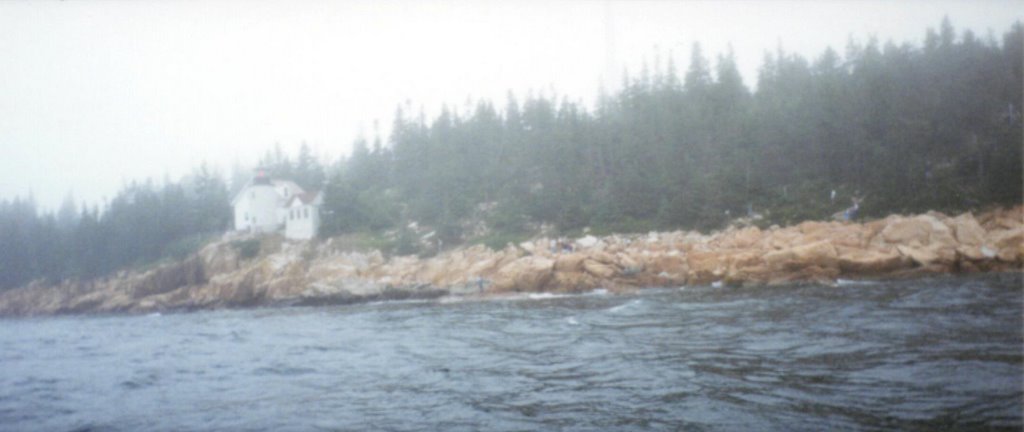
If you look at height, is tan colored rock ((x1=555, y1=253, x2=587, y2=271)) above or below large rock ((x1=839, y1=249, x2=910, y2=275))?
above

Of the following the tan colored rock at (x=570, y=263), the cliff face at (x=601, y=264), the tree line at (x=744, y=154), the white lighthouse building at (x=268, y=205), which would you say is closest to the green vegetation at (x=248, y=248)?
the cliff face at (x=601, y=264)

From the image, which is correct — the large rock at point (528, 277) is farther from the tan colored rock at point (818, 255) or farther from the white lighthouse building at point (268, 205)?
the white lighthouse building at point (268, 205)

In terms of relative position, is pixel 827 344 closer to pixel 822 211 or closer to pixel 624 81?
pixel 822 211

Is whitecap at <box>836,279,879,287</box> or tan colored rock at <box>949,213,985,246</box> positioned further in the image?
tan colored rock at <box>949,213,985,246</box>

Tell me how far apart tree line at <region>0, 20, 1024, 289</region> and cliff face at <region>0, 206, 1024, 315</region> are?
4.74 m

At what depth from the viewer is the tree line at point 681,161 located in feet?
129

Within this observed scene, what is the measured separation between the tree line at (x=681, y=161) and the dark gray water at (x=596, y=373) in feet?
72.0

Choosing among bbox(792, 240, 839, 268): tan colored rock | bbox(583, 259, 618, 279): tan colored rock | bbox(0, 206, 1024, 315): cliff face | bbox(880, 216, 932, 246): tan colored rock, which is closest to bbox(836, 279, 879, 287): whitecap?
bbox(0, 206, 1024, 315): cliff face

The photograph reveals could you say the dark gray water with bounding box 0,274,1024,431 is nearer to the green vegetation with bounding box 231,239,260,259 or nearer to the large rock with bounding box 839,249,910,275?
the large rock with bounding box 839,249,910,275

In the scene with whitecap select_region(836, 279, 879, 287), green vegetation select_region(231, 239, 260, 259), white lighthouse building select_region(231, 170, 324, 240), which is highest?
white lighthouse building select_region(231, 170, 324, 240)

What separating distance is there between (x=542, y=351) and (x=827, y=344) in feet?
18.6

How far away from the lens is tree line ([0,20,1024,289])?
129 feet

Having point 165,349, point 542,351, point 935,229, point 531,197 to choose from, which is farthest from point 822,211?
point 165,349

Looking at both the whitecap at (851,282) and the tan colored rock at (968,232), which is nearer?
the whitecap at (851,282)
